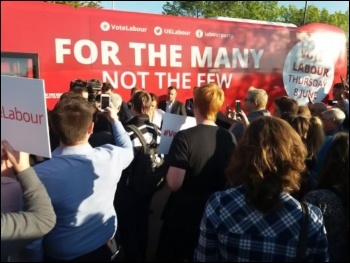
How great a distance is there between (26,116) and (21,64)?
406cm

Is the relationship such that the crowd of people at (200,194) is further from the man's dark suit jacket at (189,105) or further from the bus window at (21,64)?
the man's dark suit jacket at (189,105)

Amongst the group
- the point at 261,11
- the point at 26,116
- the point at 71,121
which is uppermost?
the point at 261,11

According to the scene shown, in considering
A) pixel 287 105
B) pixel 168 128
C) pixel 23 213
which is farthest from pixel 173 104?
pixel 23 213

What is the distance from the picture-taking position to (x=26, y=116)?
1270mm

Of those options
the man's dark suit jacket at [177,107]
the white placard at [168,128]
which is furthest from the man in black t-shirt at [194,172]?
the man's dark suit jacket at [177,107]

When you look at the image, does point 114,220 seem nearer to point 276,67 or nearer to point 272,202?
point 272,202

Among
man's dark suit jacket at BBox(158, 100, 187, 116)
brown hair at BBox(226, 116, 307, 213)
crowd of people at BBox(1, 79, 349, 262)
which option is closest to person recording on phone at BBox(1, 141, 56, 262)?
crowd of people at BBox(1, 79, 349, 262)

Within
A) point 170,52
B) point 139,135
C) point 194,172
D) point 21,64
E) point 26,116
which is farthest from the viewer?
point 170,52

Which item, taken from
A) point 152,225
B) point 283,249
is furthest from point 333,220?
point 152,225

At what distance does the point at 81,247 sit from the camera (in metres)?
1.82

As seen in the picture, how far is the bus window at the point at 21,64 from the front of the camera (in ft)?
15.0

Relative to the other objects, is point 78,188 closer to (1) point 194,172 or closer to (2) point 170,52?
(1) point 194,172

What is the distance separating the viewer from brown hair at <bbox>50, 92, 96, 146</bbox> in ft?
6.00

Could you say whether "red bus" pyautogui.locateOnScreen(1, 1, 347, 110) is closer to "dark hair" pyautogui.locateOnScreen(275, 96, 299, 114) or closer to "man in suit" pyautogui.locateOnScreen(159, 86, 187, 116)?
"man in suit" pyautogui.locateOnScreen(159, 86, 187, 116)
